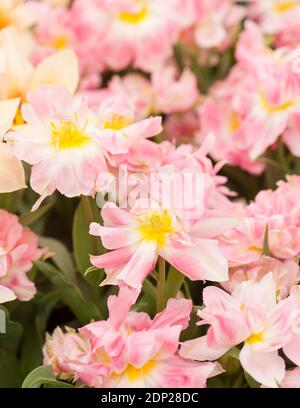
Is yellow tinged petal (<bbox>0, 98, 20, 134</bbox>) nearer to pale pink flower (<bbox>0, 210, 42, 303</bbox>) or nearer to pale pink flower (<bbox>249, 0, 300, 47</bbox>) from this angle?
pale pink flower (<bbox>0, 210, 42, 303</bbox>)

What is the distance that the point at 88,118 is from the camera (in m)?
0.63

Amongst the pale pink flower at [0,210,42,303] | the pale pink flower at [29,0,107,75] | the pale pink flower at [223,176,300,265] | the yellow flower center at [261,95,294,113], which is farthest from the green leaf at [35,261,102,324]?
the pale pink flower at [29,0,107,75]

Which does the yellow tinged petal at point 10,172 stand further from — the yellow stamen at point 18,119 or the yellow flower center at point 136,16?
the yellow flower center at point 136,16

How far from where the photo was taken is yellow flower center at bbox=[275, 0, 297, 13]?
946 millimetres

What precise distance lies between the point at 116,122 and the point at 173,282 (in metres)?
0.13

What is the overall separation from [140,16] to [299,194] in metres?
0.40

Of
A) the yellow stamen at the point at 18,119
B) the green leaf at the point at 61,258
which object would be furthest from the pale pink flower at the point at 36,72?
the green leaf at the point at 61,258

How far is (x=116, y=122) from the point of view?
64 cm

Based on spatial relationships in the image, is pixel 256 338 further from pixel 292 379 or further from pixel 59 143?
pixel 59 143

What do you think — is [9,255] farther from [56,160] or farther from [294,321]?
[294,321]

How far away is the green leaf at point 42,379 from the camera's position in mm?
559

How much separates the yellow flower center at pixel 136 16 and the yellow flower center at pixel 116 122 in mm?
340

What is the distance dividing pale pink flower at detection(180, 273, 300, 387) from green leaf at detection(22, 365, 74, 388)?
0.29ft
